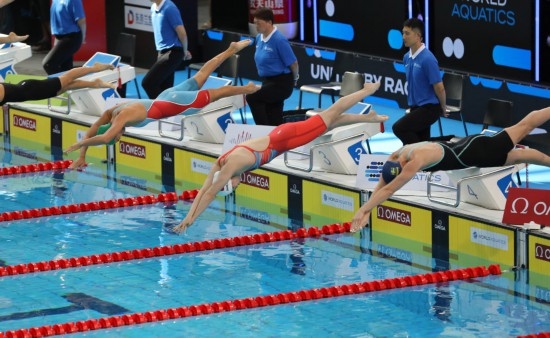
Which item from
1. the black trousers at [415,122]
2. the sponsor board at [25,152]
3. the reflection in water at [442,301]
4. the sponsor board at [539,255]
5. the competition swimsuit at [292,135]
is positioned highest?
the competition swimsuit at [292,135]

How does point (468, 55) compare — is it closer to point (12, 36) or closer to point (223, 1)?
point (223, 1)

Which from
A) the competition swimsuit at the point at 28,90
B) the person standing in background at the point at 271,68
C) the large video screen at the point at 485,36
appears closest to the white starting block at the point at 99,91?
the person standing in background at the point at 271,68

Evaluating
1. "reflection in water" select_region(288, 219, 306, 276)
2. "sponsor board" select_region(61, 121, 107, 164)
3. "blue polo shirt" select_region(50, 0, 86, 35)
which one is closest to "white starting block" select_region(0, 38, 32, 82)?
"blue polo shirt" select_region(50, 0, 86, 35)

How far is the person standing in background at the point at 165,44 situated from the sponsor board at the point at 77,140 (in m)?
0.74

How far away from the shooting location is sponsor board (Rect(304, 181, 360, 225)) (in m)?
10.3

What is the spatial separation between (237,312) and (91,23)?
32.6ft

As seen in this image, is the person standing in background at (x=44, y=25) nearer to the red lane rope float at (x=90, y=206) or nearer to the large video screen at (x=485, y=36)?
the large video screen at (x=485, y=36)

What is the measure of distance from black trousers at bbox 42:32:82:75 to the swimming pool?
3004 mm

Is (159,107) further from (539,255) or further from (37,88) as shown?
(539,255)

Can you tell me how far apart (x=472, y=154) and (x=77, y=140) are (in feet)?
17.6

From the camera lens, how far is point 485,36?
550 inches

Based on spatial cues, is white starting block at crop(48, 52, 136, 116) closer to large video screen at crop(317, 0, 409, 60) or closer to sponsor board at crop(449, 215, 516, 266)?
large video screen at crop(317, 0, 409, 60)

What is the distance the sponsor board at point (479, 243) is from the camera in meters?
9.12

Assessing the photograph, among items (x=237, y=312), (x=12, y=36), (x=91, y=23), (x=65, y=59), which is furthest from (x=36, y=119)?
(x=237, y=312)
